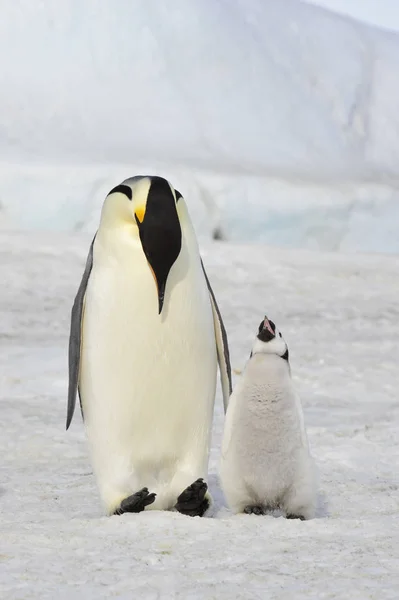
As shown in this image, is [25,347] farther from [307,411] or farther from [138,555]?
[138,555]

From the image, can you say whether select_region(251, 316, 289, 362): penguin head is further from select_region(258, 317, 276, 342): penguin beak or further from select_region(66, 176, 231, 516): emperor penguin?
select_region(66, 176, 231, 516): emperor penguin

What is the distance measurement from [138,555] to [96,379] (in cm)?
91

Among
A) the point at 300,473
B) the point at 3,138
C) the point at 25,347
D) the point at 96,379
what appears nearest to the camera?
the point at 300,473

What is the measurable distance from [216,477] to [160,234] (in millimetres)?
1312

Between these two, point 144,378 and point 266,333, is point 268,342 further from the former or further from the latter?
point 144,378

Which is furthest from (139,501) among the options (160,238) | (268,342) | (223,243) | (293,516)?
(223,243)

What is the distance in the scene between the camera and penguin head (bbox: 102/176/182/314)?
119 inches

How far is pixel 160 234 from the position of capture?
303 cm

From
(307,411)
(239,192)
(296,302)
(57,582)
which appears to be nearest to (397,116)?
(239,192)

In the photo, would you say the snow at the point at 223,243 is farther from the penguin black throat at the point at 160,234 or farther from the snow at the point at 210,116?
the penguin black throat at the point at 160,234

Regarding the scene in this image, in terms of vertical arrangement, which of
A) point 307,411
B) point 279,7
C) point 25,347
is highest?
point 279,7

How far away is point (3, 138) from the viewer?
14227 mm

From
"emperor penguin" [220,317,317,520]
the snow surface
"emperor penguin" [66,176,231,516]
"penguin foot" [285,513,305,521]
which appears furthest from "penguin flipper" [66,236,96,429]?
"penguin foot" [285,513,305,521]

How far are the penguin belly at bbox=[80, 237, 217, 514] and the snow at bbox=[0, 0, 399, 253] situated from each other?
9734 millimetres
